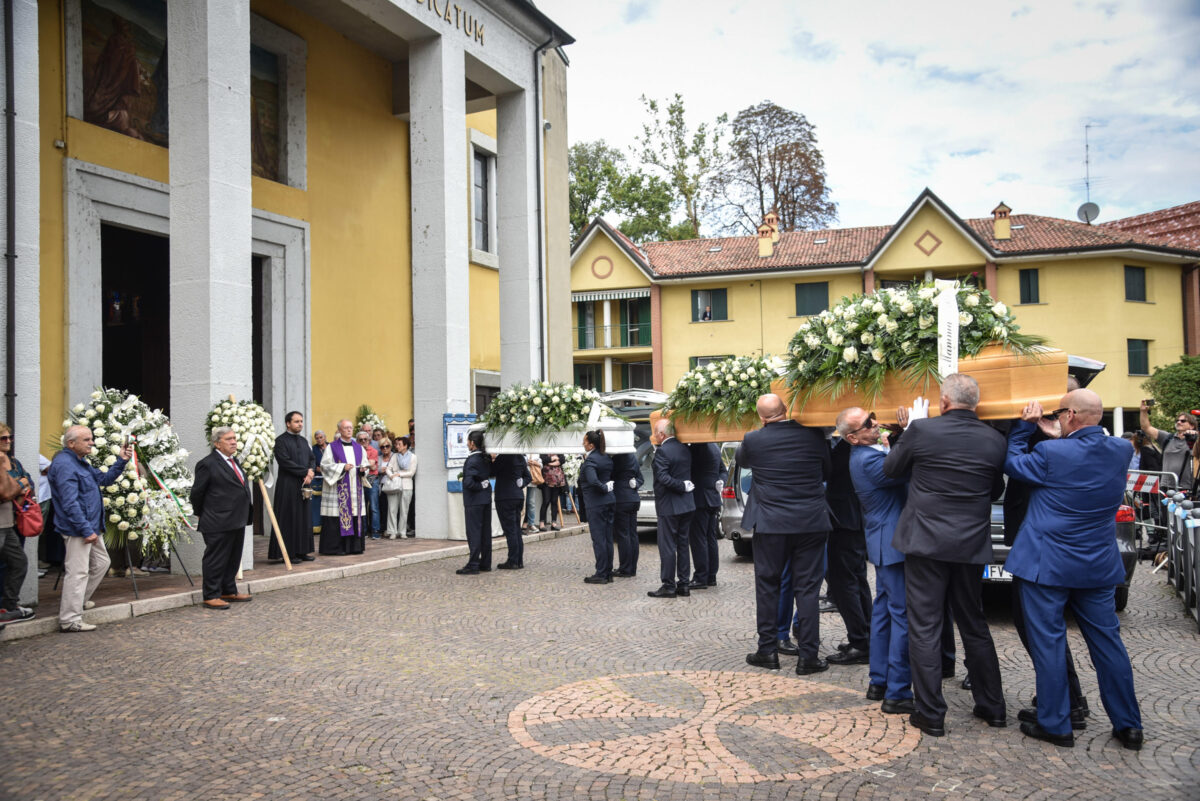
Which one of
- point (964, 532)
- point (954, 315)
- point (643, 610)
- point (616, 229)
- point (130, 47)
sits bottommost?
point (643, 610)

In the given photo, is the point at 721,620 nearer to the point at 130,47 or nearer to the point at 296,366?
the point at 296,366

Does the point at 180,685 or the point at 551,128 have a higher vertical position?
the point at 551,128

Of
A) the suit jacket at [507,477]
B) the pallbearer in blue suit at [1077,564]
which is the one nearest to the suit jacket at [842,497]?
the pallbearer in blue suit at [1077,564]

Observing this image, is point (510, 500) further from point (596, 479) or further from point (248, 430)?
point (248, 430)

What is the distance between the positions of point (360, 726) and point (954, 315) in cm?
442

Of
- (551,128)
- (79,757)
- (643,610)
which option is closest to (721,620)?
(643,610)

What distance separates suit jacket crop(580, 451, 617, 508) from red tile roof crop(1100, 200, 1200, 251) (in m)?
36.5

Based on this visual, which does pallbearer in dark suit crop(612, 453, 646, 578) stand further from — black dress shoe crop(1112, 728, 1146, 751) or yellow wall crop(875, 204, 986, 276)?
yellow wall crop(875, 204, 986, 276)

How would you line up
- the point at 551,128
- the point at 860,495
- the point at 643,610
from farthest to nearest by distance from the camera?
the point at 551,128
the point at 643,610
the point at 860,495

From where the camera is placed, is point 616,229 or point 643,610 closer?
point 643,610

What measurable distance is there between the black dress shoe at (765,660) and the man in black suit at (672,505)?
3017 mm

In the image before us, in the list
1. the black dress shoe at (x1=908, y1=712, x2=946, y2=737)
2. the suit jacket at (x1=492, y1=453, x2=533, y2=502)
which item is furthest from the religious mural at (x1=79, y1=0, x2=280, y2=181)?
the black dress shoe at (x1=908, y1=712, x2=946, y2=737)

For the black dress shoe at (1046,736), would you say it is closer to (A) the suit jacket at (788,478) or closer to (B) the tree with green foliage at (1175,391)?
(A) the suit jacket at (788,478)

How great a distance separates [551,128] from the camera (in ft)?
61.4
